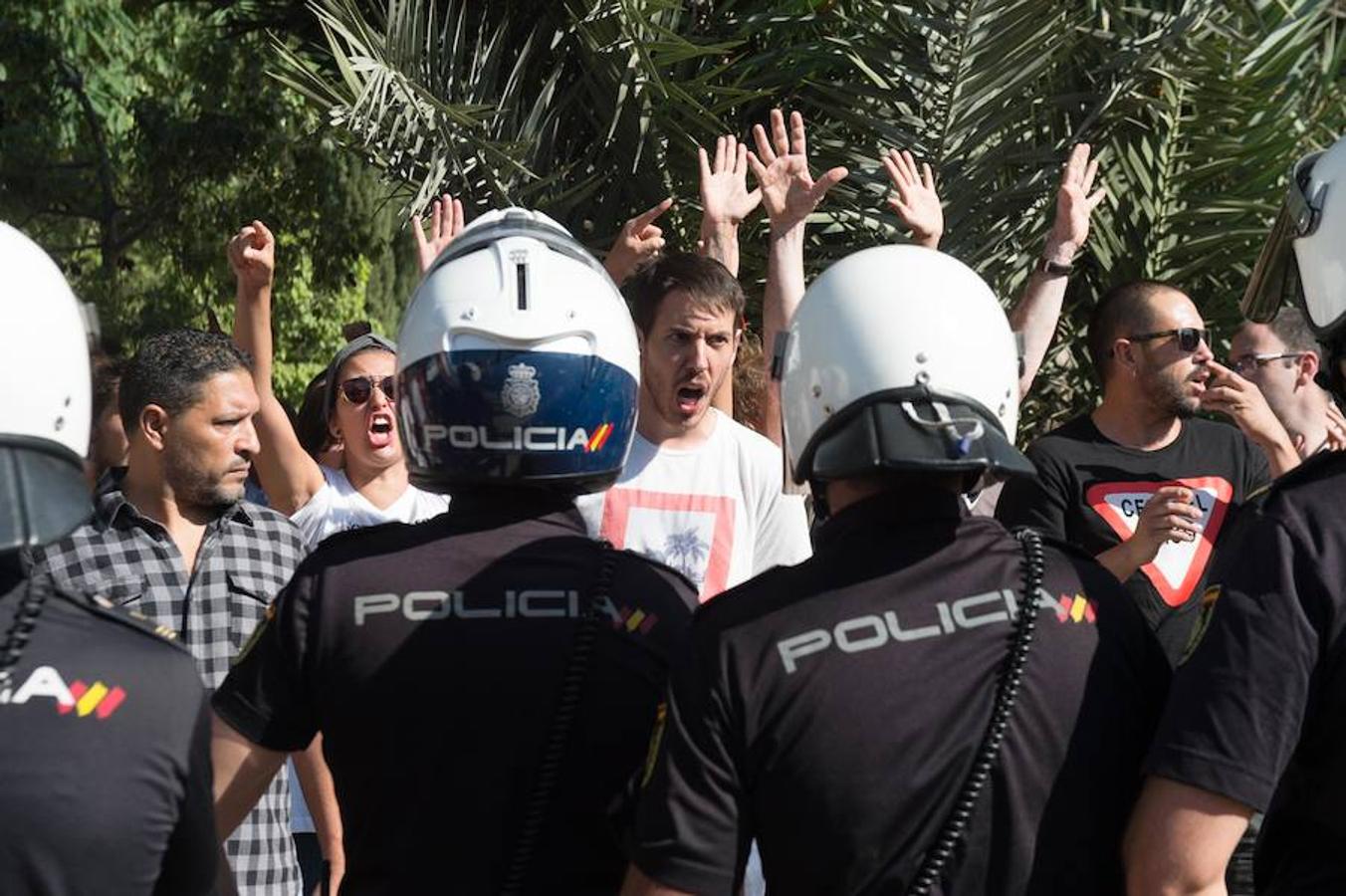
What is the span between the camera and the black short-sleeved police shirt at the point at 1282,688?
2.61 meters

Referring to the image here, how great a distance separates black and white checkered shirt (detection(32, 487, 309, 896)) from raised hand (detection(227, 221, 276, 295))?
0.71m

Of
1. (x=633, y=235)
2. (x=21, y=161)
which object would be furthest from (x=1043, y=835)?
(x=21, y=161)

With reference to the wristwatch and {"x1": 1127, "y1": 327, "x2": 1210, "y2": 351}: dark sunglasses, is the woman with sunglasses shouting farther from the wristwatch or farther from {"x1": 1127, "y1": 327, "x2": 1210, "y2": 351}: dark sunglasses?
{"x1": 1127, "y1": 327, "x2": 1210, "y2": 351}: dark sunglasses

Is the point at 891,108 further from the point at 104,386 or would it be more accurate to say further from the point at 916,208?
the point at 916,208

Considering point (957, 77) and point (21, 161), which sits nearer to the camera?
point (957, 77)

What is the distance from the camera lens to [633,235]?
5727 mm

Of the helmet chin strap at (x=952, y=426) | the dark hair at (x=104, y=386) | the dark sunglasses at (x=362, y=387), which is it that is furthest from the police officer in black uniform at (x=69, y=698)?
the dark hair at (x=104, y=386)

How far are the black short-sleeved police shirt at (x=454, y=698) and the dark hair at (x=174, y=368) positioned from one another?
2.30m

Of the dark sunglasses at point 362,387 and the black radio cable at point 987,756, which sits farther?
the dark sunglasses at point 362,387

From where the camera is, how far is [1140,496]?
19.2ft

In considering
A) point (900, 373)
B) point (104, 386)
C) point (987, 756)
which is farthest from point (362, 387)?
point (987, 756)

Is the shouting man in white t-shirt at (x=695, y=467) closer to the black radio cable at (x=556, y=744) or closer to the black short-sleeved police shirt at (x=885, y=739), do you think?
the black radio cable at (x=556, y=744)

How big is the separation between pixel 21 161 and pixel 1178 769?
15.3 m

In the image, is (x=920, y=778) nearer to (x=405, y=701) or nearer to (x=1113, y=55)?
(x=405, y=701)
